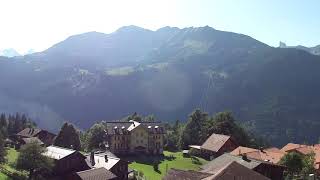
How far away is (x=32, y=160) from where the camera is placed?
249 ft

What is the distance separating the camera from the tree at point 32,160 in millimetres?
75875

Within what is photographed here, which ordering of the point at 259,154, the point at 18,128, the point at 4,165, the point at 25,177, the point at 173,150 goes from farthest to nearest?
1. the point at 18,128
2. the point at 173,150
3. the point at 259,154
4. the point at 4,165
5. the point at 25,177

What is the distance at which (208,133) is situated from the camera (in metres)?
141

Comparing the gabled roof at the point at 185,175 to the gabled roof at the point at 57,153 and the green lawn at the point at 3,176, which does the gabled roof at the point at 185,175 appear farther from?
the green lawn at the point at 3,176

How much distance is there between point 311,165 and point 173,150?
56682 mm

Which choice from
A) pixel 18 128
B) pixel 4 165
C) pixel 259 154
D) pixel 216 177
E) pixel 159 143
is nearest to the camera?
pixel 216 177

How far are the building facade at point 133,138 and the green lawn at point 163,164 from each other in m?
5.54

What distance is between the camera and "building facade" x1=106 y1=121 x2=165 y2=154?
12269cm

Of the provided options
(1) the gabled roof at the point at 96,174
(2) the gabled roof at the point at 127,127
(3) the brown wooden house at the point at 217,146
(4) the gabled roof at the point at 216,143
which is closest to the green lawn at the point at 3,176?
(1) the gabled roof at the point at 96,174

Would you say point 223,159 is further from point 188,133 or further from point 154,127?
point 188,133

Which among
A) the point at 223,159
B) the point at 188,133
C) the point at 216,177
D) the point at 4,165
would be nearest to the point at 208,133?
the point at 188,133

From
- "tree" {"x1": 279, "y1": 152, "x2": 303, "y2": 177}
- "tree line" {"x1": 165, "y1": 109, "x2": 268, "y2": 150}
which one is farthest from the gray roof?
"tree line" {"x1": 165, "y1": 109, "x2": 268, "y2": 150}

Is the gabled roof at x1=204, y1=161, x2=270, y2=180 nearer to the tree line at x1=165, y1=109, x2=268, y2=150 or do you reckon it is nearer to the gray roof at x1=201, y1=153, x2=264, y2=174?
the gray roof at x1=201, y1=153, x2=264, y2=174

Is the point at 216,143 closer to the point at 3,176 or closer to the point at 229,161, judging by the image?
the point at 229,161
